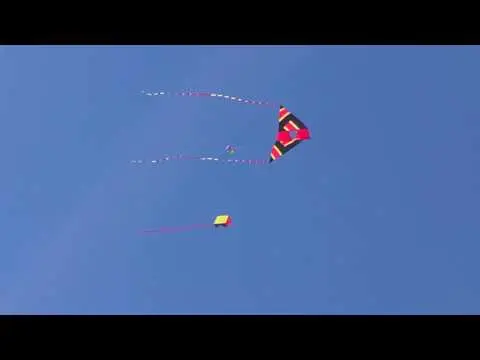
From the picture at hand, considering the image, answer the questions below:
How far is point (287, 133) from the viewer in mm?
14922

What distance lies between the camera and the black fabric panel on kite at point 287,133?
588 inches

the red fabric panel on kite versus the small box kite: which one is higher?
the red fabric panel on kite

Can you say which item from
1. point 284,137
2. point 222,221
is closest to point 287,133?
point 284,137

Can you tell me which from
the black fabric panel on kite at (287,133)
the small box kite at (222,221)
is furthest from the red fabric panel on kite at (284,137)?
the small box kite at (222,221)

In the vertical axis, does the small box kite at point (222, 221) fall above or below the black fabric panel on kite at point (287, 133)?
below

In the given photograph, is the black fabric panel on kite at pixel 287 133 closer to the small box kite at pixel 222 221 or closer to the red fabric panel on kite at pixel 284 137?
the red fabric panel on kite at pixel 284 137

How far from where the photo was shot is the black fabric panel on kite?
14930 millimetres

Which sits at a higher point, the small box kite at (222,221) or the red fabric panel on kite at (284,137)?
the red fabric panel on kite at (284,137)

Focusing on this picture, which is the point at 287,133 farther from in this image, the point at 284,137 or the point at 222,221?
the point at 222,221

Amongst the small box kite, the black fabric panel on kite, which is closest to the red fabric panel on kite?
the black fabric panel on kite

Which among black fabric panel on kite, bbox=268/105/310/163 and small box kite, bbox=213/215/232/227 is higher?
black fabric panel on kite, bbox=268/105/310/163

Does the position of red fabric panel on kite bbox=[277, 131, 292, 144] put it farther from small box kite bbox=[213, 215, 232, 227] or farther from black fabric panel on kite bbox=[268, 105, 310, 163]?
small box kite bbox=[213, 215, 232, 227]
